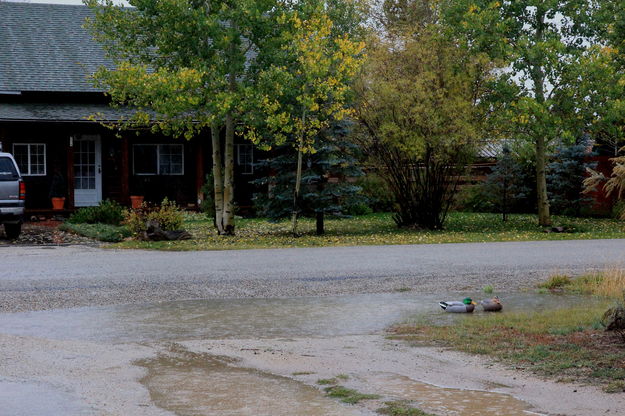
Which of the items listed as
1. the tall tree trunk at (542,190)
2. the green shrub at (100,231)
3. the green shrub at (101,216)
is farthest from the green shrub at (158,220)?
the tall tree trunk at (542,190)

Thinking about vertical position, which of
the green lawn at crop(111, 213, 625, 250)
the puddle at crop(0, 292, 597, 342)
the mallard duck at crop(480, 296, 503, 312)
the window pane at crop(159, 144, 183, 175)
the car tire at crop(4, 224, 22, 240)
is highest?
the window pane at crop(159, 144, 183, 175)

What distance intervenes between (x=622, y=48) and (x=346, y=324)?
78.9 ft

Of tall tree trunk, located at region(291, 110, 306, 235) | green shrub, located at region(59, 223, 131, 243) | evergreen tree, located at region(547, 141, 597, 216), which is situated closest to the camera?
green shrub, located at region(59, 223, 131, 243)

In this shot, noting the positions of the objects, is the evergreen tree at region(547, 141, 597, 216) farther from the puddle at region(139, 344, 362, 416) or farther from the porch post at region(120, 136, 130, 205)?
the puddle at region(139, 344, 362, 416)

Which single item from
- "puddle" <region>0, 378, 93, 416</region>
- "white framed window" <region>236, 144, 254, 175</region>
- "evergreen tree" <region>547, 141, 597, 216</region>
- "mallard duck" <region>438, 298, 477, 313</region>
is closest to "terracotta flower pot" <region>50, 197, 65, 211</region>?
"white framed window" <region>236, 144, 254, 175</region>

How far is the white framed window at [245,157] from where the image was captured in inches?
1412

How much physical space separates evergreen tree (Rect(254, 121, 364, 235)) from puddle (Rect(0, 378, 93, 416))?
1790 centimetres

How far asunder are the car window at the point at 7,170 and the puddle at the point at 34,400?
1601 cm

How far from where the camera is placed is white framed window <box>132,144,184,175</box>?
114 feet

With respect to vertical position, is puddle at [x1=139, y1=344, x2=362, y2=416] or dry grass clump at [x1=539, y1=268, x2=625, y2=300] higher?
dry grass clump at [x1=539, y1=268, x2=625, y2=300]

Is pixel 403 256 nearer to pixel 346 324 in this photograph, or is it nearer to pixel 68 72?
pixel 346 324

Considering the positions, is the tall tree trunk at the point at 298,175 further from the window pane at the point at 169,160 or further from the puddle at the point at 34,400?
the puddle at the point at 34,400

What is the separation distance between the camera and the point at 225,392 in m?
7.18

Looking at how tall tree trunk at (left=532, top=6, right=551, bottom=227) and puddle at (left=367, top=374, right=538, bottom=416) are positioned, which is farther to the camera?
tall tree trunk at (left=532, top=6, right=551, bottom=227)
